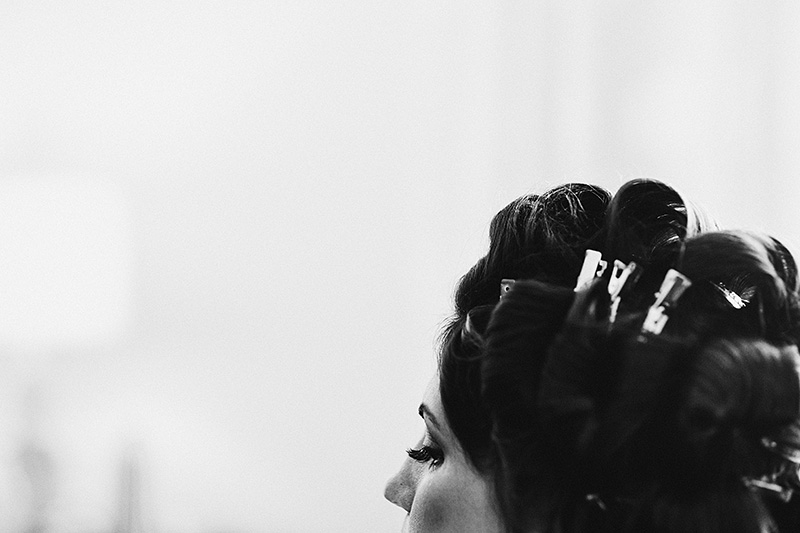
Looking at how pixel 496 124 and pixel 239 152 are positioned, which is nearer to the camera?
pixel 239 152

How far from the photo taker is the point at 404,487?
0.98m

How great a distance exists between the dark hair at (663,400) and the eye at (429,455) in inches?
6.4

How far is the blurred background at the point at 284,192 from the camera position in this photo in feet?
5.88

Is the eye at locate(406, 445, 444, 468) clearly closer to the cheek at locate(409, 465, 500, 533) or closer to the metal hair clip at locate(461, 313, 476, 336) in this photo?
the cheek at locate(409, 465, 500, 533)

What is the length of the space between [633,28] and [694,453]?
5.30 ft

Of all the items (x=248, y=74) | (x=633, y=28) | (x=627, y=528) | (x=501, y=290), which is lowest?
(x=627, y=528)

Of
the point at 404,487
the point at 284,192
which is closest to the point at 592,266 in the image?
the point at 404,487

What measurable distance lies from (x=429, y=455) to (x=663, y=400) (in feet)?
1.03

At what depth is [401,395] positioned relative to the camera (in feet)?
6.82

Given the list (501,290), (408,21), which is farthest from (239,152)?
(501,290)

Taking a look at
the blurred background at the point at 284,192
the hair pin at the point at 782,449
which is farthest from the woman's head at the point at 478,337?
the blurred background at the point at 284,192

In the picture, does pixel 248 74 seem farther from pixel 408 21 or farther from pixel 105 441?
pixel 105 441

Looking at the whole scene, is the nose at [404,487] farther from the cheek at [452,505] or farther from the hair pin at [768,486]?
the hair pin at [768,486]

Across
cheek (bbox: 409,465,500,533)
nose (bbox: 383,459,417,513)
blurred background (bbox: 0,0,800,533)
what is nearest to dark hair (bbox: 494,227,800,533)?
cheek (bbox: 409,465,500,533)
